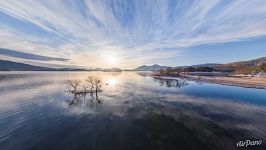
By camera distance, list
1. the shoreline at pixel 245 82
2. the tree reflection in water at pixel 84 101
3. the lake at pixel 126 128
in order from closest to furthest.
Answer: the lake at pixel 126 128
the tree reflection in water at pixel 84 101
the shoreline at pixel 245 82

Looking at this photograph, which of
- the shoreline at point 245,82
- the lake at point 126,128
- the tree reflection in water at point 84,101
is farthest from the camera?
the shoreline at point 245,82

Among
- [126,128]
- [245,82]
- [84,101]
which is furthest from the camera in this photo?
[245,82]

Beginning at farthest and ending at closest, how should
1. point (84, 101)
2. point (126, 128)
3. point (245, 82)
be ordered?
point (245, 82), point (84, 101), point (126, 128)

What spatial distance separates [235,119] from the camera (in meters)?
27.6

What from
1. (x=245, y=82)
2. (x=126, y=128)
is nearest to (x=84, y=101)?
(x=126, y=128)

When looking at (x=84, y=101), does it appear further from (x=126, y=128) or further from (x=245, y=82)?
(x=245, y=82)

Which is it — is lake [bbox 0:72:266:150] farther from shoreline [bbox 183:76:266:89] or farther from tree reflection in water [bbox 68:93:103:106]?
shoreline [bbox 183:76:266:89]

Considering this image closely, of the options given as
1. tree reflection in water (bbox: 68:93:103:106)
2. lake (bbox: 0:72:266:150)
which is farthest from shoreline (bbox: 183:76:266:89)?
tree reflection in water (bbox: 68:93:103:106)

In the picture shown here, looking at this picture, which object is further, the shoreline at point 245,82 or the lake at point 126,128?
the shoreline at point 245,82

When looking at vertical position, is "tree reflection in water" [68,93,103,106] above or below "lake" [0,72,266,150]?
above

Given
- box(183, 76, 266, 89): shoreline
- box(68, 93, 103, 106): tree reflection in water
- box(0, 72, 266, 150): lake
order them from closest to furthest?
box(0, 72, 266, 150): lake
box(68, 93, 103, 106): tree reflection in water
box(183, 76, 266, 89): shoreline

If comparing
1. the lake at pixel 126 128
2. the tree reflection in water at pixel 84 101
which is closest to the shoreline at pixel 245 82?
the lake at pixel 126 128

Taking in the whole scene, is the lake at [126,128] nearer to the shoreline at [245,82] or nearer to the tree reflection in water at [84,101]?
the tree reflection in water at [84,101]

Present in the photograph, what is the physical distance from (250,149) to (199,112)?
47.1 ft
